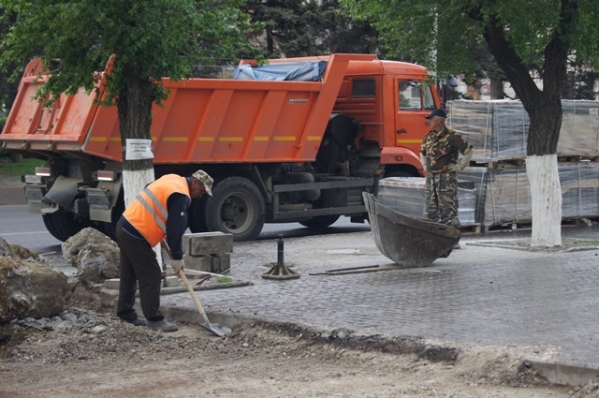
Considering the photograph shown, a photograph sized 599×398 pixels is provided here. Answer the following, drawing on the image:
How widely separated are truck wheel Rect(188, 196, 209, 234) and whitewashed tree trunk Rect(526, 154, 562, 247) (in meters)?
4.88

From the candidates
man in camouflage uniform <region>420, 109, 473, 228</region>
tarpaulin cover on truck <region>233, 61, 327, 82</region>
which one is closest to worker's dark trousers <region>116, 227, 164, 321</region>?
man in camouflage uniform <region>420, 109, 473, 228</region>

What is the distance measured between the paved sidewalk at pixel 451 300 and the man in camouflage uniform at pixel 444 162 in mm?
633

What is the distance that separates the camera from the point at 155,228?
8750 millimetres

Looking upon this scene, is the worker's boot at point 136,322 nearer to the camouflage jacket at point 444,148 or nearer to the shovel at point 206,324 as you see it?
the shovel at point 206,324

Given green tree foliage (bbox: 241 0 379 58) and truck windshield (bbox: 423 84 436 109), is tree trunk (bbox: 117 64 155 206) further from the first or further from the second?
green tree foliage (bbox: 241 0 379 58)

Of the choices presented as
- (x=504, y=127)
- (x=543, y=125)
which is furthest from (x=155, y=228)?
(x=504, y=127)

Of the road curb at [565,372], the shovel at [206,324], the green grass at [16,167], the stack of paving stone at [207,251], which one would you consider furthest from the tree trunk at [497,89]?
the road curb at [565,372]

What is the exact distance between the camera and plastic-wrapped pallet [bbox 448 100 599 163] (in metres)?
15.5

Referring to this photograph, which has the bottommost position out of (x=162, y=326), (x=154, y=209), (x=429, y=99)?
(x=162, y=326)

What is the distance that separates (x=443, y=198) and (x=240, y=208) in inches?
159

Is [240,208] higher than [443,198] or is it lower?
lower

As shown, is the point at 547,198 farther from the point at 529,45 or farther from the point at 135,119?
the point at 135,119

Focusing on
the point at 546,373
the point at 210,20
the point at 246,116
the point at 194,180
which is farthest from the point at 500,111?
the point at 546,373

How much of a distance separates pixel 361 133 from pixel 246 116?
2.61m
